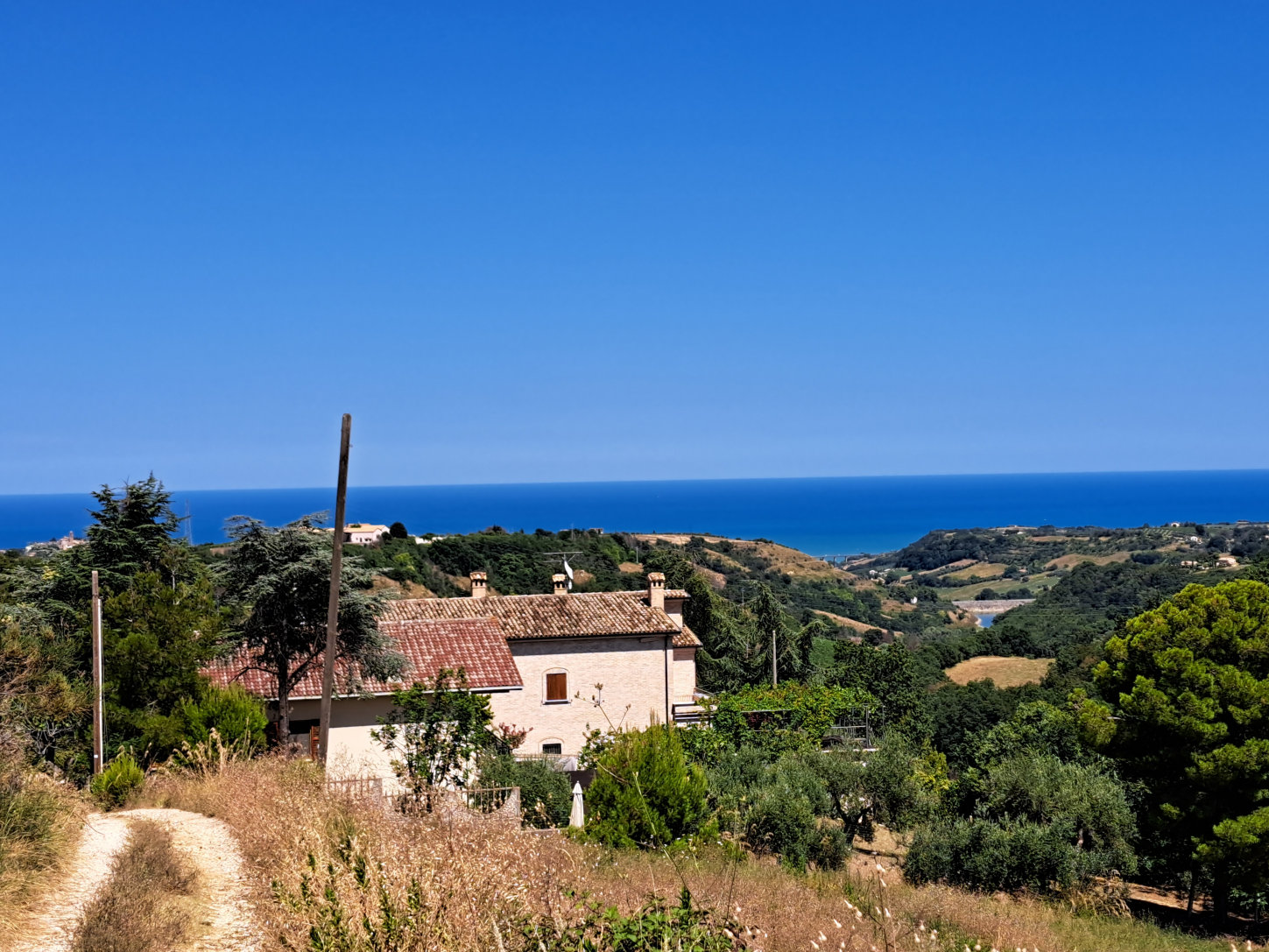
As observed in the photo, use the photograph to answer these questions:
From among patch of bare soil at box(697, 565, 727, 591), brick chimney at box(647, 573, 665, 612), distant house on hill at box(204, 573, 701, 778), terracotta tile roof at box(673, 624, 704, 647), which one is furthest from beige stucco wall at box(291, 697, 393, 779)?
patch of bare soil at box(697, 565, 727, 591)

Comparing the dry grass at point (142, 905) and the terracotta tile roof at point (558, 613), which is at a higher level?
the dry grass at point (142, 905)

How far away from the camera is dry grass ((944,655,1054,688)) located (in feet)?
158

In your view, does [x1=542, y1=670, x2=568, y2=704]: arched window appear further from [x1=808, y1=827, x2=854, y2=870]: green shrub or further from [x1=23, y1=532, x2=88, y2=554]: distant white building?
[x1=808, y1=827, x2=854, y2=870]: green shrub

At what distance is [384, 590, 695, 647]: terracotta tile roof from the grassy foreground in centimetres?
1494

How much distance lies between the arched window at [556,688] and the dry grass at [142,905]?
17.7m

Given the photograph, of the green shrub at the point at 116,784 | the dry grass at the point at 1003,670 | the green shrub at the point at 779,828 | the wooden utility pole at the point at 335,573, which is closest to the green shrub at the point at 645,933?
the wooden utility pole at the point at 335,573

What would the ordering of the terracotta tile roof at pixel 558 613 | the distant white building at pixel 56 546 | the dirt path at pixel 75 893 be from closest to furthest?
the dirt path at pixel 75 893 < the distant white building at pixel 56 546 < the terracotta tile roof at pixel 558 613

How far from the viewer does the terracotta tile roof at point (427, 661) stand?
21.9m

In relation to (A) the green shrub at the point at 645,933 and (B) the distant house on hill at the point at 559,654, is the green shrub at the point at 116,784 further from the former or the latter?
(B) the distant house on hill at the point at 559,654

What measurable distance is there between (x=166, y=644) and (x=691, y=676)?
14883 mm

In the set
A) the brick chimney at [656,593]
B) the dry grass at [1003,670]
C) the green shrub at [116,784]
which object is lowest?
the dry grass at [1003,670]

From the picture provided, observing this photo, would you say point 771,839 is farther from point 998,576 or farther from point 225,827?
point 998,576

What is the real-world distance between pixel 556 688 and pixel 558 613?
7.37 feet

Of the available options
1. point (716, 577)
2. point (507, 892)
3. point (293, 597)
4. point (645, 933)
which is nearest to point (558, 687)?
point (293, 597)
